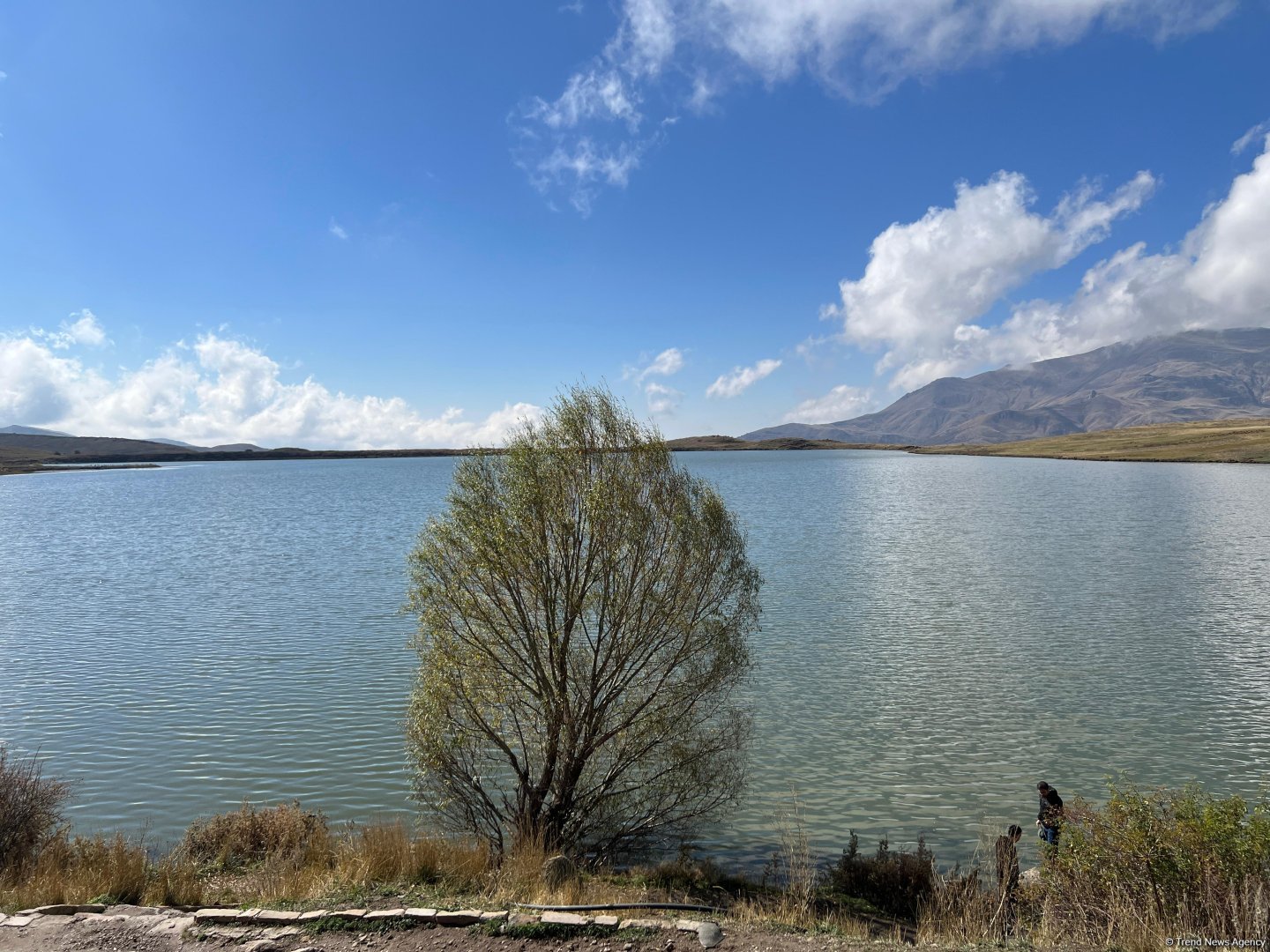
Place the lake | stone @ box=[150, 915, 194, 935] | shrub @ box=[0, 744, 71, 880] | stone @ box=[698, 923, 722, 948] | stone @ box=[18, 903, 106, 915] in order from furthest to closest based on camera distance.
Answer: the lake < shrub @ box=[0, 744, 71, 880] < stone @ box=[18, 903, 106, 915] < stone @ box=[150, 915, 194, 935] < stone @ box=[698, 923, 722, 948]

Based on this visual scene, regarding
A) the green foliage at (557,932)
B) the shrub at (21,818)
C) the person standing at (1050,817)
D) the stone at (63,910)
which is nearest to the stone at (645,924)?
the green foliage at (557,932)

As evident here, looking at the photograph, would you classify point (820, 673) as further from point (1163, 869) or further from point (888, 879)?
point (1163, 869)

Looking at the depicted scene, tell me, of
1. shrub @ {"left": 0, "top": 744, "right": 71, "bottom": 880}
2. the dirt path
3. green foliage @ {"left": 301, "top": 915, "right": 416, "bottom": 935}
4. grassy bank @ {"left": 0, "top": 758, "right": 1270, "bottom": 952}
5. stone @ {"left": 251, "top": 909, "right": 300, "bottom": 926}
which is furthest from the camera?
shrub @ {"left": 0, "top": 744, "right": 71, "bottom": 880}

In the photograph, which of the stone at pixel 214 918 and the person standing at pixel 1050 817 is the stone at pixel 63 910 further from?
the person standing at pixel 1050 817

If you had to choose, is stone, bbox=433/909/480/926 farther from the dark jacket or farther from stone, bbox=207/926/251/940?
the dark jacket

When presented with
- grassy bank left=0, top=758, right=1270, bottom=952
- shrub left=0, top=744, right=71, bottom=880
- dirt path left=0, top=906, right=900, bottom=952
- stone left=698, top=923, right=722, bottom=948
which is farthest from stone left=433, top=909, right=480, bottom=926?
shrub left=0, top=744, right=71, bottom=880

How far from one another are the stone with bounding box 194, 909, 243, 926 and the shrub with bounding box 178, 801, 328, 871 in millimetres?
4094

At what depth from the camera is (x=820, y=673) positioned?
31.6 meters

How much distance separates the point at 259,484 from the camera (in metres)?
179

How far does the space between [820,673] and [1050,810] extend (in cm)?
1629

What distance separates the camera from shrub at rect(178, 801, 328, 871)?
1689 centimetres

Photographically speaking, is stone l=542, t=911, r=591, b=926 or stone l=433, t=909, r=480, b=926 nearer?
stone l=542, t=911, r=591, b=926

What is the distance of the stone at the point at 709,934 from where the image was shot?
11484 millimetres

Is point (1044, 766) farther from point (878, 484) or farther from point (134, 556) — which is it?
point (878, 484)
